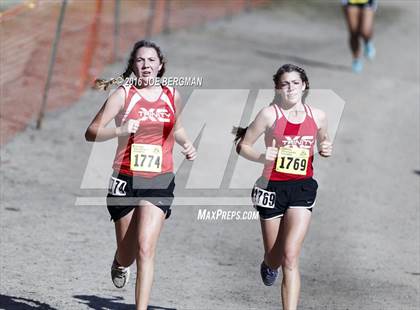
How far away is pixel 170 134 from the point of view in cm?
854

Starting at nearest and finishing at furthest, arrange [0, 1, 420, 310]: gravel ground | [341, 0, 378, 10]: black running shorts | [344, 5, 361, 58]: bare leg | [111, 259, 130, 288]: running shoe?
[111, 259, 130, 288]: running shoe
[0, 1, 420, 310]: gravel ground
[341, 0, 378, 10]: black running shorts
[344, 5, 361, 58]: bare leg

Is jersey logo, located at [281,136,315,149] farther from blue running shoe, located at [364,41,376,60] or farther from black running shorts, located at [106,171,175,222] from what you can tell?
blue running shoe, located at [364,41,376,60]

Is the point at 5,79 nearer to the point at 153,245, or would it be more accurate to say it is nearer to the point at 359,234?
the point at 359,234

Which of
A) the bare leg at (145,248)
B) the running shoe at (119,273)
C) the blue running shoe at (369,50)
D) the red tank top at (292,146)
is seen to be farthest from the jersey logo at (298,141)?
the blue running shoe at (369,50)

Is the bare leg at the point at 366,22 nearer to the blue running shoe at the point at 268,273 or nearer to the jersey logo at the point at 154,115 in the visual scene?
the blue running shoe at the point at 268,273

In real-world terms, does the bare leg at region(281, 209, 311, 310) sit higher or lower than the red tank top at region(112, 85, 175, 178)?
lower

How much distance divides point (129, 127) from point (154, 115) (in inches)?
9.4

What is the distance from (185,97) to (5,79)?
4.62m

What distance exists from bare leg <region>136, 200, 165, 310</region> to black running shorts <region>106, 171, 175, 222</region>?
2.7 inches

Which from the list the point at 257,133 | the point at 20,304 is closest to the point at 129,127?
the point at 257,133

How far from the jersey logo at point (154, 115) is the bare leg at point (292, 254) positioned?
1.20 meters

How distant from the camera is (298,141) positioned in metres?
8.60

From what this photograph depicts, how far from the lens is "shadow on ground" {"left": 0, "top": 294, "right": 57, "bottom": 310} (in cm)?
910

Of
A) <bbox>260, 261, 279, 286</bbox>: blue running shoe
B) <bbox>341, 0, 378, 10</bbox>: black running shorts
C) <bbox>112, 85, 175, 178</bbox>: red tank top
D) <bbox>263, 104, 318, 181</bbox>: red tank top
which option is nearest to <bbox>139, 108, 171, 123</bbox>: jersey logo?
<bbox>112, 85, 175, 178</bbox>: red tank top
